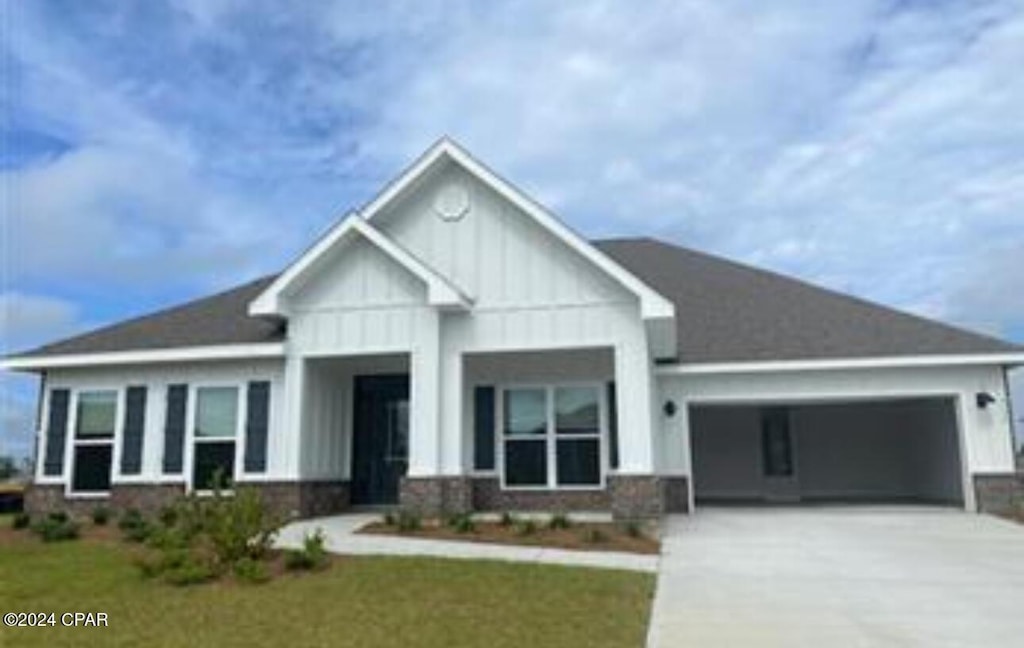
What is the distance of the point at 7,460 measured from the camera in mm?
52250

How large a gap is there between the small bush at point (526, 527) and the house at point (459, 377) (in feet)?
4.85

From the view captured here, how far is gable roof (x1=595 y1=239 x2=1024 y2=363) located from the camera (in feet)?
62.4

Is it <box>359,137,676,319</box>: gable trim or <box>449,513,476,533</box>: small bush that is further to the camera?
<box>359,137,676,319</box>: gable trim

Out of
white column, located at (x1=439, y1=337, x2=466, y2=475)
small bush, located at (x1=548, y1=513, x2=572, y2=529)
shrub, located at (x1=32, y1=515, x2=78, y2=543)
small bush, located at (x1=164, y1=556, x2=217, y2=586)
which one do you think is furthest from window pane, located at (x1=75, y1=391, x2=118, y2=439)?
small bush, located at (x1=548, y1=513, x2=572, y2=529)

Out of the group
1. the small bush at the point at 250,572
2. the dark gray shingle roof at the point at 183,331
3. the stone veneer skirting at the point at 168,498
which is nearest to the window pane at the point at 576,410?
the stone veneer skirting at the point at 168,498

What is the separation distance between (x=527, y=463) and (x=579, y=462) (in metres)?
1.05

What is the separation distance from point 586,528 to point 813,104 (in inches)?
359

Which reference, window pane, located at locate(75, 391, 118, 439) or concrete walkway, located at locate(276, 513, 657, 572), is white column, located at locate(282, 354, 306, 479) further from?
window pane, located at locate(75, 391, 118, 439)

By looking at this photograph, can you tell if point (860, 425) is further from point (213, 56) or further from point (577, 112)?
point (213, 56)

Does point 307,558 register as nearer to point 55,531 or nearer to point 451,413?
point 451,413

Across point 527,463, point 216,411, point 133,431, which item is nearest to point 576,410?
point 527,463

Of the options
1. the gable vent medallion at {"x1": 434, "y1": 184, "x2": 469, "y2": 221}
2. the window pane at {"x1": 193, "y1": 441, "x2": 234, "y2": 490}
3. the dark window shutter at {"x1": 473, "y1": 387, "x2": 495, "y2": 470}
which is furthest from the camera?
the dark window shutter at {"x1": 473, "y1": 387, "x2": 495, "y2": 470}

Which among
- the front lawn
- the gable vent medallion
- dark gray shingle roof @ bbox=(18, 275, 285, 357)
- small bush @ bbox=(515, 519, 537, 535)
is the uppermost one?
the gable vent medallion

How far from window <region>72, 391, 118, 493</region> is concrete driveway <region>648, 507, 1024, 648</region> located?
11374 mm
